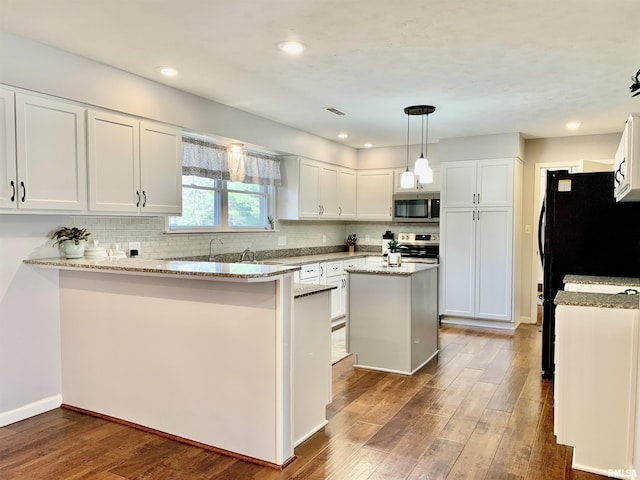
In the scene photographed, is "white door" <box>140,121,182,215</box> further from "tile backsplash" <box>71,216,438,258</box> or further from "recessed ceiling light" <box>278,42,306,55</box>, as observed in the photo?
"recessed ceiling light" <box>278,42,306,55</box>

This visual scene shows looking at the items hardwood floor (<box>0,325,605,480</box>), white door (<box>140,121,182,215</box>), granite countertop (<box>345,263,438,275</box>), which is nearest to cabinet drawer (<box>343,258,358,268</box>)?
granite countertop (<box>345,263,438,275</box>)

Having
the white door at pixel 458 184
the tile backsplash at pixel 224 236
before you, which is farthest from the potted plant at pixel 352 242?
the white door at pixel 458 184

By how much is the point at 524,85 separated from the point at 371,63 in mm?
1389

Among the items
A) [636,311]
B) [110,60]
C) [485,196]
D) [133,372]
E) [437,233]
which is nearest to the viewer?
[636,311]

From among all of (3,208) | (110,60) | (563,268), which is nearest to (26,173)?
(3,208)

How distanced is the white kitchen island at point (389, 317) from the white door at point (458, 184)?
6.59ft

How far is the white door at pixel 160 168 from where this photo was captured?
11.8 feet

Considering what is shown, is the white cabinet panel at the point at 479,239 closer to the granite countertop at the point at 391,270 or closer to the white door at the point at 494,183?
the white door at the point at 494,183

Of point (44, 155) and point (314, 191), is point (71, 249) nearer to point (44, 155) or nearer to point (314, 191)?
point (44, 155)

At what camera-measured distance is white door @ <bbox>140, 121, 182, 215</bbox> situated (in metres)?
3.60

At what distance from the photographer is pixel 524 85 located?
12.5ft

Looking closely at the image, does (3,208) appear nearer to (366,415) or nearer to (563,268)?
(366,415)

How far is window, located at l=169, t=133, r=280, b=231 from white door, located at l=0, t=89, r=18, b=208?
1.65 metres

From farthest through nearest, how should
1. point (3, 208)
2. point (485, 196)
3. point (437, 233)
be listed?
point (437, 233)
point (485, 196)
point (3, 208)
